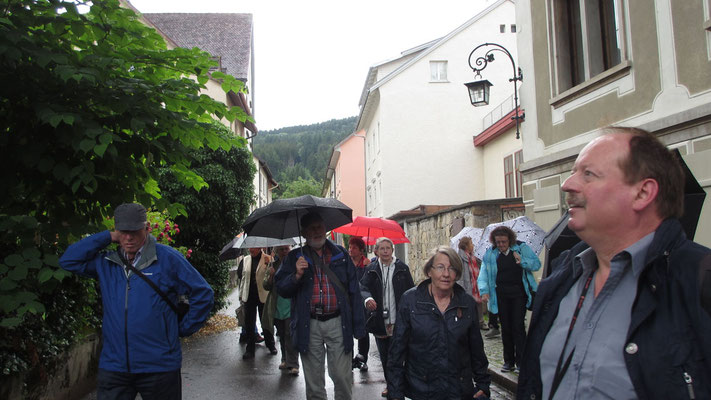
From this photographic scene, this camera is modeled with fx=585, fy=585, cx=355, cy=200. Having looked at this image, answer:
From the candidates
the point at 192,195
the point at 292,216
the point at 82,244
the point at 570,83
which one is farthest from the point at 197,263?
the point at 82,244

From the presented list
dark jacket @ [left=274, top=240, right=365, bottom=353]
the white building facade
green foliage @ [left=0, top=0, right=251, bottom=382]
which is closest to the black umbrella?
dark jacket @ [left=274, top=240, right=365, bottom=353]

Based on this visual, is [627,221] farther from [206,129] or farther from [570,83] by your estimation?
[570,83]

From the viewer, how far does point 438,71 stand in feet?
97.7

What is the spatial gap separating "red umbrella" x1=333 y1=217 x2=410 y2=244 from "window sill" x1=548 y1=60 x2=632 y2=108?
332 centimetres

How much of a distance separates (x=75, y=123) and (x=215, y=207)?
33.4 ft

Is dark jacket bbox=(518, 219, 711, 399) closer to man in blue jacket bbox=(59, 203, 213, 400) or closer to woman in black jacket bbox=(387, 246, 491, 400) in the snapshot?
woman in black jacket bbox=(387, 246, 491, 400)

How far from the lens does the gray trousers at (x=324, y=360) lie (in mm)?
5219

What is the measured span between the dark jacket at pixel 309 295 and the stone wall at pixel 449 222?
131 inches

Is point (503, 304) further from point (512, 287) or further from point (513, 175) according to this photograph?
point (513, 175)

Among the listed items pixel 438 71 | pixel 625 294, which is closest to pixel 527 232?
pixel 625 294

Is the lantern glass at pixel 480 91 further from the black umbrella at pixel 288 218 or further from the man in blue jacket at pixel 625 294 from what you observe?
the man in blue jacket at pixel 625 294

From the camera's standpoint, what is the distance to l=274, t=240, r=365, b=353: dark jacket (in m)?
5.24

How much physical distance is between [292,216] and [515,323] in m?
3.35

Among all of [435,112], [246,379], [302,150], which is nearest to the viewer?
[246,379]
